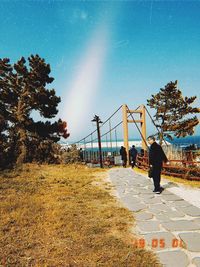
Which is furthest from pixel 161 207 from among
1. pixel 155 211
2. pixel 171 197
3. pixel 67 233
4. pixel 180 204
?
pixel 67 233

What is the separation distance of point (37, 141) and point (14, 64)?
21.8 feet

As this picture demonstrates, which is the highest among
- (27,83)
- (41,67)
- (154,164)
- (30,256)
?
(41,67)

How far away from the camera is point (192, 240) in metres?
3.51

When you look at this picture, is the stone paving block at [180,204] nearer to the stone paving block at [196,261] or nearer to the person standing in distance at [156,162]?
the person standing in distance at [156,162]

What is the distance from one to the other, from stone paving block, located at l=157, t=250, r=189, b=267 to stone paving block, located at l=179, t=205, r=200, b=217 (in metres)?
1.81

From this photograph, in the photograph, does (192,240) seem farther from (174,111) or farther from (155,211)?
(174,111)

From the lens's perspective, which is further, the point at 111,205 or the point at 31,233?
the point at 111,205

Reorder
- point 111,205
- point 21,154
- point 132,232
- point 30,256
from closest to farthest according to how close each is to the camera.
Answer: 1. point 30,256
2. point 132,232
3. point 111,205
4. point 21,154

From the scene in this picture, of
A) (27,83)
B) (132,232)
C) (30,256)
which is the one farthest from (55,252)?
(27,83)

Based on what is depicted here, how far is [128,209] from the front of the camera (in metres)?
5.33

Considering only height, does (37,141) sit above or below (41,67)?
below

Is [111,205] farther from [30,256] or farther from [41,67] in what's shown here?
[41,67]
